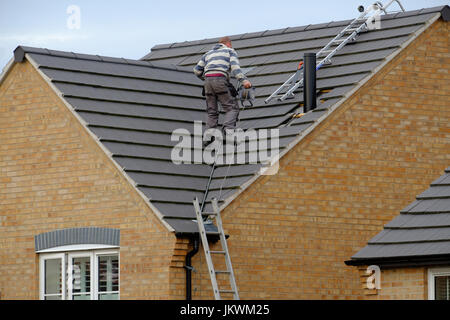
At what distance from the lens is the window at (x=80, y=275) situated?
20.2m

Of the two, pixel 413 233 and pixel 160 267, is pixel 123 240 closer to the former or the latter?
pixel 160 267

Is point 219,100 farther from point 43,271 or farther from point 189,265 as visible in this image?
point 43,271

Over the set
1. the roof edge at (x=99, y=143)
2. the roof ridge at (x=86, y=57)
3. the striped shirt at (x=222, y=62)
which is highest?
the roof ridge at (x=86, y=57)

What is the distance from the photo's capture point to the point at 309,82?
874 inches

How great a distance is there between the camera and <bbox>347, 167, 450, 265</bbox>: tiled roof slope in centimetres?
1895

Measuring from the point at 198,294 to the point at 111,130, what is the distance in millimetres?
3279

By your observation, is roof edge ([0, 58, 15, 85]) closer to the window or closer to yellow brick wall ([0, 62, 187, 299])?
yellow brick wall ([0, 62, 187, 299])

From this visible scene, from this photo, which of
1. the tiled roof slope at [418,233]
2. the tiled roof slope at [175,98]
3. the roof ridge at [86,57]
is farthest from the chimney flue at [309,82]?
the roof ridge at [86,57]

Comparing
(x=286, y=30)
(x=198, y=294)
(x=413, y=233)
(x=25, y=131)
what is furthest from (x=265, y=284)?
(x=286, y=30)

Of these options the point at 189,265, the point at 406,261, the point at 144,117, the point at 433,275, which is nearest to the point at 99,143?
the point at 144,117

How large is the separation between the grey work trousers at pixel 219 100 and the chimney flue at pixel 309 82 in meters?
1.26

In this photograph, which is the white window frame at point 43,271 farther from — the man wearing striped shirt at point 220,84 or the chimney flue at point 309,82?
the chimney flue at point 309,82

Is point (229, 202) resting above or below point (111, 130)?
below

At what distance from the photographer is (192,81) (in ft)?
79.1
